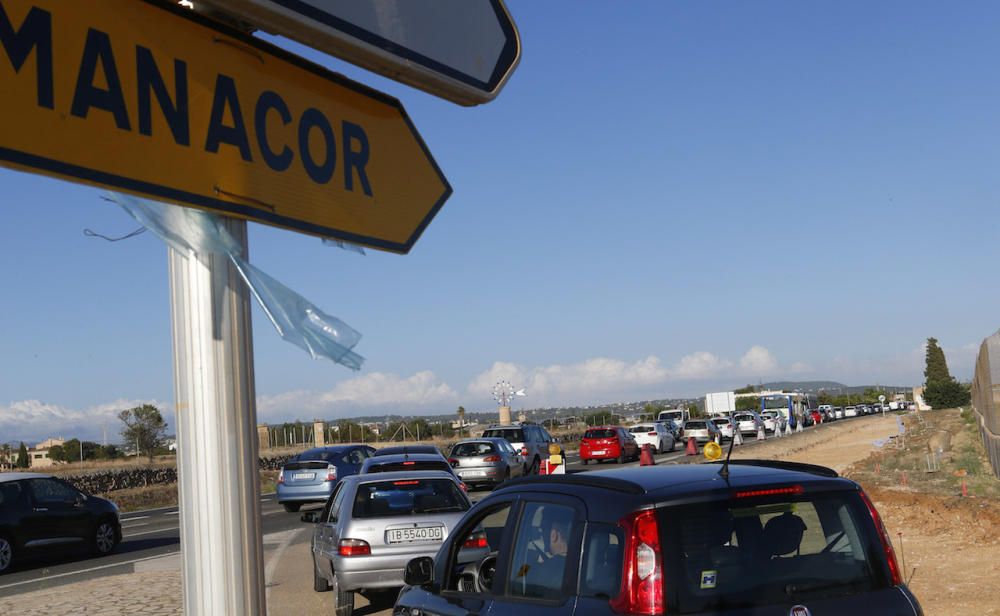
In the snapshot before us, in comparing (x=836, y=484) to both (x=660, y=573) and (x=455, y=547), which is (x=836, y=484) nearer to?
(x=660, y=573)

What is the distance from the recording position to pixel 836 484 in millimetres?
4391

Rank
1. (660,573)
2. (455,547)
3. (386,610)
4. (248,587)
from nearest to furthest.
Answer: (248,587) → (660,573) → (455,547) → (386,610)

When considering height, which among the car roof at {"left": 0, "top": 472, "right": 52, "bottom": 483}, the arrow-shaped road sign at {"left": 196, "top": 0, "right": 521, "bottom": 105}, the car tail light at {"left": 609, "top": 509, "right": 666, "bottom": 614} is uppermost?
the arrow-shaped road sign at {"left": 196, "top": 0, "right": 521, "bottom": 105}

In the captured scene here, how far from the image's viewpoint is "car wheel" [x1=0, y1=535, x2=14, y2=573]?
52.9 feet

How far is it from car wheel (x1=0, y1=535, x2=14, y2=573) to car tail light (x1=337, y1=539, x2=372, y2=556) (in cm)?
883

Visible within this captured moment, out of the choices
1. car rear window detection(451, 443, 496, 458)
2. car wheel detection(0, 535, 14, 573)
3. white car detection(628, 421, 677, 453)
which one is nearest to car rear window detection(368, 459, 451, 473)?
car wheel detection(0, 535, 14, 573)

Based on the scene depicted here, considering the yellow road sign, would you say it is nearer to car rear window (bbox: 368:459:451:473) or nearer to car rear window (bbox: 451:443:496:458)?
car rear window (bbox: 368:459:451:473)

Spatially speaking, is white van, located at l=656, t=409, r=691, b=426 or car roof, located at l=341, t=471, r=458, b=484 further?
white van, located at l=656, t=409, r=691, b=426

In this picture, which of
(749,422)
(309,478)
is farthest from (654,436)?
(309,478)

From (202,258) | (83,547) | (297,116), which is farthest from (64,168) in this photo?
(83,547)

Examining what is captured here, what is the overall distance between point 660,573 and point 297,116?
93.7 inches

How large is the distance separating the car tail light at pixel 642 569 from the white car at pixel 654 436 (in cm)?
3911

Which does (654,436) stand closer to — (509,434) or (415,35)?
(509,434)

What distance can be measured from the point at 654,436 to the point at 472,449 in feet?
57.5
